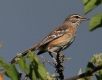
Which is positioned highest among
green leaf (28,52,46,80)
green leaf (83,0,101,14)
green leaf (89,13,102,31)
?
green leaf (83,0,101,14)

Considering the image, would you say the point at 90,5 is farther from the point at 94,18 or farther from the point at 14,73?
the point at 14,73

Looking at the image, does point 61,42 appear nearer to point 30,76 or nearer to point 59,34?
point 59,34

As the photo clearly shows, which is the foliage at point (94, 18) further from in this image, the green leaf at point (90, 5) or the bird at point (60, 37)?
the bird at point (60, 37)

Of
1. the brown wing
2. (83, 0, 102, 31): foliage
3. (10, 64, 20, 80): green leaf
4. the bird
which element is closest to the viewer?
(83, 0, 102, 31): foliage

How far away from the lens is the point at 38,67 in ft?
8.69

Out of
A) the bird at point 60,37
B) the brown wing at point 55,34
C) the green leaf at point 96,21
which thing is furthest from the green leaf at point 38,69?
the brown wing at point 55,34

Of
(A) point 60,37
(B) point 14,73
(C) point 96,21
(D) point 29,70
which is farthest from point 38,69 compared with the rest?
(A) point 60,37

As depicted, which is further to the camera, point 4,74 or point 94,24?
point 4,74

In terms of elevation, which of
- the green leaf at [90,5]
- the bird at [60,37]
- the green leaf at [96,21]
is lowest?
the green leaf at [96,21]

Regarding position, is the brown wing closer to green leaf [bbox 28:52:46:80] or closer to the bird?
the bird

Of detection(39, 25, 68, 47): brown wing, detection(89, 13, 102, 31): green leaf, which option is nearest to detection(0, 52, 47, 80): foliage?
detection(89, 13, 102, 31): green leaf

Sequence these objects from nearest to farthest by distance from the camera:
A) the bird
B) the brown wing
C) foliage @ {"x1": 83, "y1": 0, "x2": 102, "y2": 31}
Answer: foliage @ {"x1": 83, "y1": 0, "x2": 102, "y2": 31}
the bird
the brown wing

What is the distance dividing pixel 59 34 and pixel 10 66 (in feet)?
34.9

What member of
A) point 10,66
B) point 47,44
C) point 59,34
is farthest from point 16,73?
point 59,34
